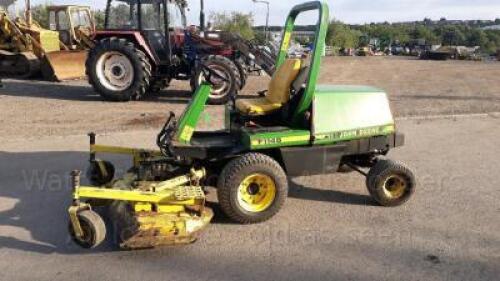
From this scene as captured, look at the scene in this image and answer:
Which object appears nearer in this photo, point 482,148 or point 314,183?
point 314,183

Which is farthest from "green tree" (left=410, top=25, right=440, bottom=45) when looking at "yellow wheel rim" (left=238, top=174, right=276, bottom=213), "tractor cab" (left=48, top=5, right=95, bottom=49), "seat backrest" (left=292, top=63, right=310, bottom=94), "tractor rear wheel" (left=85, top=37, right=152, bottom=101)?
"yellow wheel rim" (left=238, top=174, right=276, bottom=213)

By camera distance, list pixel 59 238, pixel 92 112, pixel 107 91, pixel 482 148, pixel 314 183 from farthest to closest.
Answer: pixel 107 91
pixel 92 112
pixel 482 148
pixel 314 183
pixel 59 238

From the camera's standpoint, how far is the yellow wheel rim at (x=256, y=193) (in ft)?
14.3

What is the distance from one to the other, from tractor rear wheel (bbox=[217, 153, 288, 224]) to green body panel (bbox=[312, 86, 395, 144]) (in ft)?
1.82

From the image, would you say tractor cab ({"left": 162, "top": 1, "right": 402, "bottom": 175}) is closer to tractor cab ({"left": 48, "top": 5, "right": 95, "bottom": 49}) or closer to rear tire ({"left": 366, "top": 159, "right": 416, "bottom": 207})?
rear tire ({"left": 366, "top": 159, "right": 416, "bottom": 207})

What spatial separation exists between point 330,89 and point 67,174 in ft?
10.1

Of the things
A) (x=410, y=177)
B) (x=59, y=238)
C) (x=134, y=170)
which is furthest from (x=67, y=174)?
(x=410, y=177)

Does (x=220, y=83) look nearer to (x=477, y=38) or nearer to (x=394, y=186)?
(x=394, y=186)

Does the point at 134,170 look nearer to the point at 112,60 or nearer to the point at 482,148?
the point at 482,148

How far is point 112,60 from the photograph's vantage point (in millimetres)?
10633

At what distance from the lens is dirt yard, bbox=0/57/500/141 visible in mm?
8352

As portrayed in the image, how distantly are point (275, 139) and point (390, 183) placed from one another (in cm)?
128

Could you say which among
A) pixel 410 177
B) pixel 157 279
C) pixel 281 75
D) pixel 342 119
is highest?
pixel 281 75

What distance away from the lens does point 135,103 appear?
10492 mm
